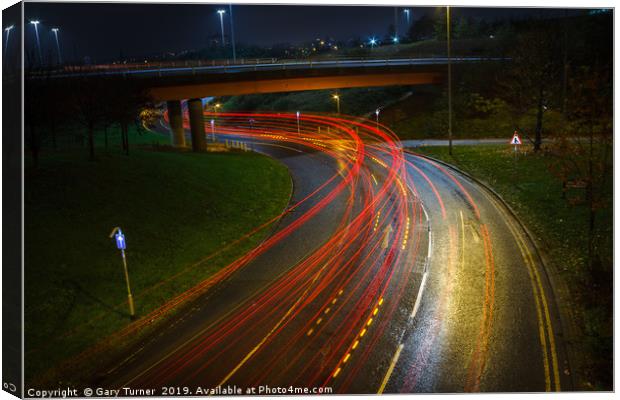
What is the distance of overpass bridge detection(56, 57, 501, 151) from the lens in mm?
44188

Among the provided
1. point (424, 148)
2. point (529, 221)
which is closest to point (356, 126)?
point (424, 148)

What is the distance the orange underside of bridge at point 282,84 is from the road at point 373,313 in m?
21.4

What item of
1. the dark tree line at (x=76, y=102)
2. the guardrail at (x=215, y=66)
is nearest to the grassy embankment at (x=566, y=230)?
the guardrail at (x=215, y=66)

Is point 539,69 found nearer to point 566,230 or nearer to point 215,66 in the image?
point 566,230

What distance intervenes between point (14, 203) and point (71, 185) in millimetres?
15477

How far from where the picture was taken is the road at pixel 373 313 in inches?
560

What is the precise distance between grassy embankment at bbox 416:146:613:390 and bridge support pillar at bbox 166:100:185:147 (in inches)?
1005

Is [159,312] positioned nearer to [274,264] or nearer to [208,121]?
[274,264]

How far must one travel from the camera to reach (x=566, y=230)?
2366 centimetres

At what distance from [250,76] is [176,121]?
29.0 feet

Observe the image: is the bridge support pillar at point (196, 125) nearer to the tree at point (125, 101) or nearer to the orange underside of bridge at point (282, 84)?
the orange underside of bridge at point (282, 84)

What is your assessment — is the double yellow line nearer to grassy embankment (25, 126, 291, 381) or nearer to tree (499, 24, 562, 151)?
grassy embankment (25, 126, 291, 381)

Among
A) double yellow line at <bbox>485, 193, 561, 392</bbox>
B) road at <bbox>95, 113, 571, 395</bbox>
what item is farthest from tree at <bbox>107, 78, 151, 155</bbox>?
double yellow line at <bbox>485, 193, 561, 392</bbox>

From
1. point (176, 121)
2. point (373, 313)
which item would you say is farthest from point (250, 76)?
point (373, 313)
